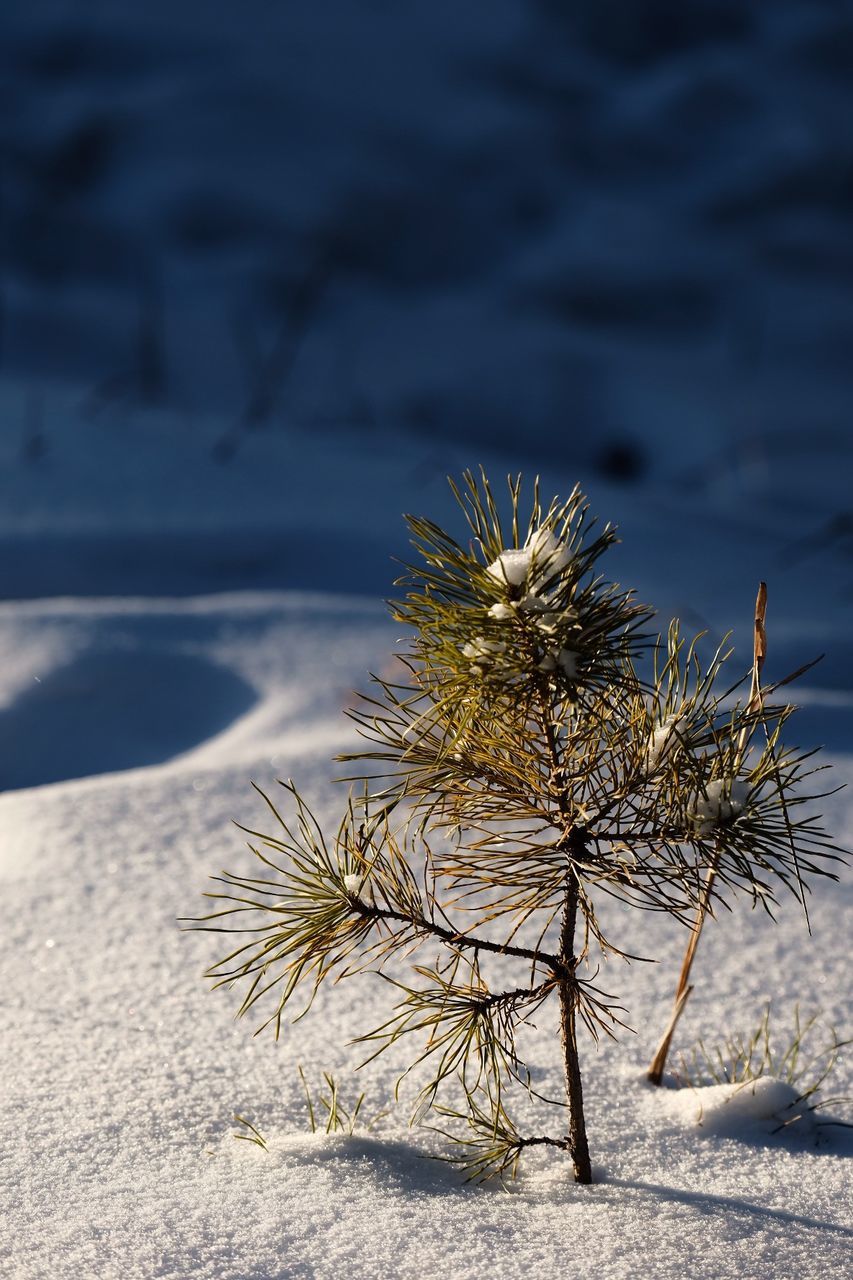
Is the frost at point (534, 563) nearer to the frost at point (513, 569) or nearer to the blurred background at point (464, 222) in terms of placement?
the frost at point (513, 569)

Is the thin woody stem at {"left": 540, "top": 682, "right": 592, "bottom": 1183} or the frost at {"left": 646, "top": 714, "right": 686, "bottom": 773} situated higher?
the frost at {"left": 646, "top": 714, "right": 686, "bottom": 773}

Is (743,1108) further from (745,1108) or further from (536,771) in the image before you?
(536,771)

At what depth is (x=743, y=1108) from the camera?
954mm

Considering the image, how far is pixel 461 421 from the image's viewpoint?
15.4 feet

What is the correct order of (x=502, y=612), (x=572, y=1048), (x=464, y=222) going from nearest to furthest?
(x=502, y=612), (x=572, y=1048), (x=464, y=222)

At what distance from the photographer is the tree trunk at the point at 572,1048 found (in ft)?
2.59

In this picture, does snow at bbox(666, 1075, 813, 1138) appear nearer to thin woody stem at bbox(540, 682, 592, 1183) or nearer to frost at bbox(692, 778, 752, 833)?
thin woody stem at bbox(540, 682, 592, 1183)

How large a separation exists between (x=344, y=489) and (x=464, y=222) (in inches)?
107

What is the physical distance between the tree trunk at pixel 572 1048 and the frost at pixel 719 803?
9 cm

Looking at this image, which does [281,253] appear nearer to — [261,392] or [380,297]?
[380,297]

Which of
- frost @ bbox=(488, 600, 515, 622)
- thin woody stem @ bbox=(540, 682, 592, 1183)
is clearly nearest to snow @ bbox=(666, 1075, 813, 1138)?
thin woody stem @ bbox=(540, 682, 592, 1183)

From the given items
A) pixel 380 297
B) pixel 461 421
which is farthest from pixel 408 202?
pixel 461 421

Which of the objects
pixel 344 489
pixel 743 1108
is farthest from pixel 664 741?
pixel 344 489

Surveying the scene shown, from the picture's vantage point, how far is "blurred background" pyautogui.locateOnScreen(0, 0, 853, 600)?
4719 mm
